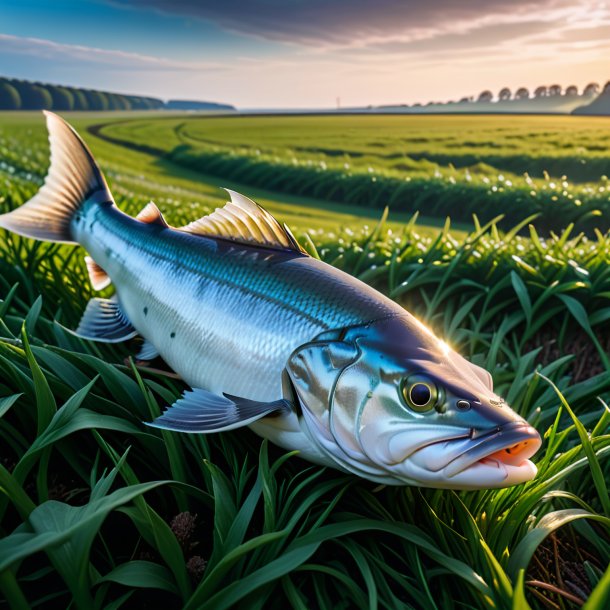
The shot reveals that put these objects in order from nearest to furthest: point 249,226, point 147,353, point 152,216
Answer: point 249,226 → point 147,353 → point 152,216

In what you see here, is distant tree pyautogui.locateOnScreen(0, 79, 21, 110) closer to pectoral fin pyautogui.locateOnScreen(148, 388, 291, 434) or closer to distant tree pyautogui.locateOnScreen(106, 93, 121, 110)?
distant tree pyautogui.locateOnScreen(106, 93, 121, 110)

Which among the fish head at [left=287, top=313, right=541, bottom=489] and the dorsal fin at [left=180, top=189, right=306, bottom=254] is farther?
the dorsal fin at [left=180, top=189, right=306, bottom=254]

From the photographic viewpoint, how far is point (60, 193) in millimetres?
3344

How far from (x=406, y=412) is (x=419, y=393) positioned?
62mm

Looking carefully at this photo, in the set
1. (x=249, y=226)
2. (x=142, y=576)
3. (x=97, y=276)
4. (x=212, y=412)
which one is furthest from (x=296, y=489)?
(x=97, y=276)

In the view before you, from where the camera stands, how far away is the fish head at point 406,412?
157 centimetres

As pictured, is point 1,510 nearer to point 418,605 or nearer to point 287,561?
point 287,561

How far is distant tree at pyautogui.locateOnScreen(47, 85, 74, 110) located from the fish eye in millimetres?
44751

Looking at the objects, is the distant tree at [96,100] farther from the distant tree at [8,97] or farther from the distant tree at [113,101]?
the distant tree at [8,97]

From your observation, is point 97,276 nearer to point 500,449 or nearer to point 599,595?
point 500,449

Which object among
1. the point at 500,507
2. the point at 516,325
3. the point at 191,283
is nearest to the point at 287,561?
the point at 500,507

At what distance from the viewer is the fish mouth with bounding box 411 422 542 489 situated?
5.02 feet

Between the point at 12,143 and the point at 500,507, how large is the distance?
49.5ft

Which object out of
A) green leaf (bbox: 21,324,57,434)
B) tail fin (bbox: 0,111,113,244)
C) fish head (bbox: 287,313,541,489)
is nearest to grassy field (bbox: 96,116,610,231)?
tail fin (bbox: 0,111,113,244)
